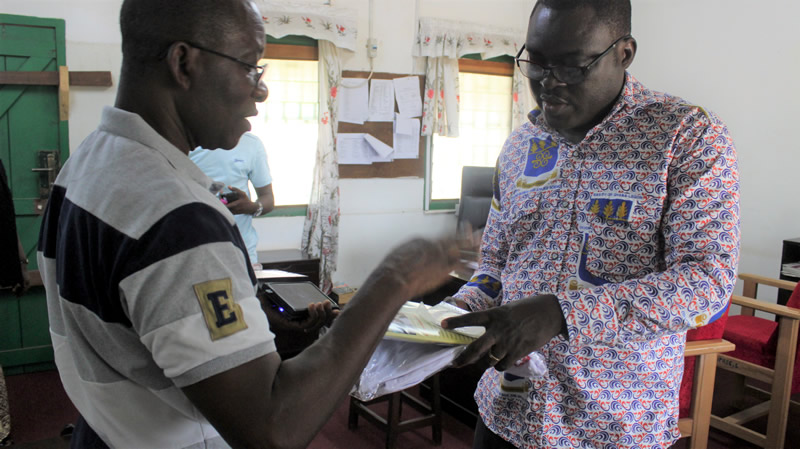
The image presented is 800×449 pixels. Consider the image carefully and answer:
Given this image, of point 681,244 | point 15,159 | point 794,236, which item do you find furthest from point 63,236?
point 794,236

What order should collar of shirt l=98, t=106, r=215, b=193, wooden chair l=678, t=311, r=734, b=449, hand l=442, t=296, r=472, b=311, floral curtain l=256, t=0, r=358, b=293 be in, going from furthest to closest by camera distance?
floral curtain l=256, t=0, r=358, b=293, wooden chair l=678, t=311, r=734, b=449, hand l=442, t=296, r=472, b=311, collar of shirt l=98, t=106, r=215, b=193

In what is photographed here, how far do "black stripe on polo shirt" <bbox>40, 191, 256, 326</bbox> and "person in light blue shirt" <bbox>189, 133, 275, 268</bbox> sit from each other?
207 centimetres

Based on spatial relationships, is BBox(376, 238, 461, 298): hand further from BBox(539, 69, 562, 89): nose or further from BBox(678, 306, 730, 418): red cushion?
BBox(678, 306, 730, 418): red cushion

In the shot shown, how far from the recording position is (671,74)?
5.05 metres

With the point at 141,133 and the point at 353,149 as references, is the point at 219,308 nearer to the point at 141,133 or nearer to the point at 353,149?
the point at 141,133

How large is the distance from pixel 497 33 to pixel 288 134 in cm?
219

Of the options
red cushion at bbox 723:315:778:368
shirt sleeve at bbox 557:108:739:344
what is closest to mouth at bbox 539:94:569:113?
shirt sleeve at bbox 557:108:739:344

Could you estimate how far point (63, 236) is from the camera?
2.43ft

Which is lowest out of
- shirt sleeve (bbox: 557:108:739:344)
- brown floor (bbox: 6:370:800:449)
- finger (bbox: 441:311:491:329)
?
brown floor (bbox: 6:370:800:449)

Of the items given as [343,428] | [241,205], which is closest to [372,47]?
[241,205]

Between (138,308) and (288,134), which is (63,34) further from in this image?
(138,308)

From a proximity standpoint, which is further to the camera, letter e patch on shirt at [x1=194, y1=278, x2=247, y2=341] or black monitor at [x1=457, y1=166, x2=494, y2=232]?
black monitor at [x1=457, y1=166, x2=494, y2=232]

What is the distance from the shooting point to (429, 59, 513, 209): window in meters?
5.41

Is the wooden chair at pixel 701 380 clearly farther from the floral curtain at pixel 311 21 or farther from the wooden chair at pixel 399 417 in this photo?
the floral curtain at pixel 311 21
